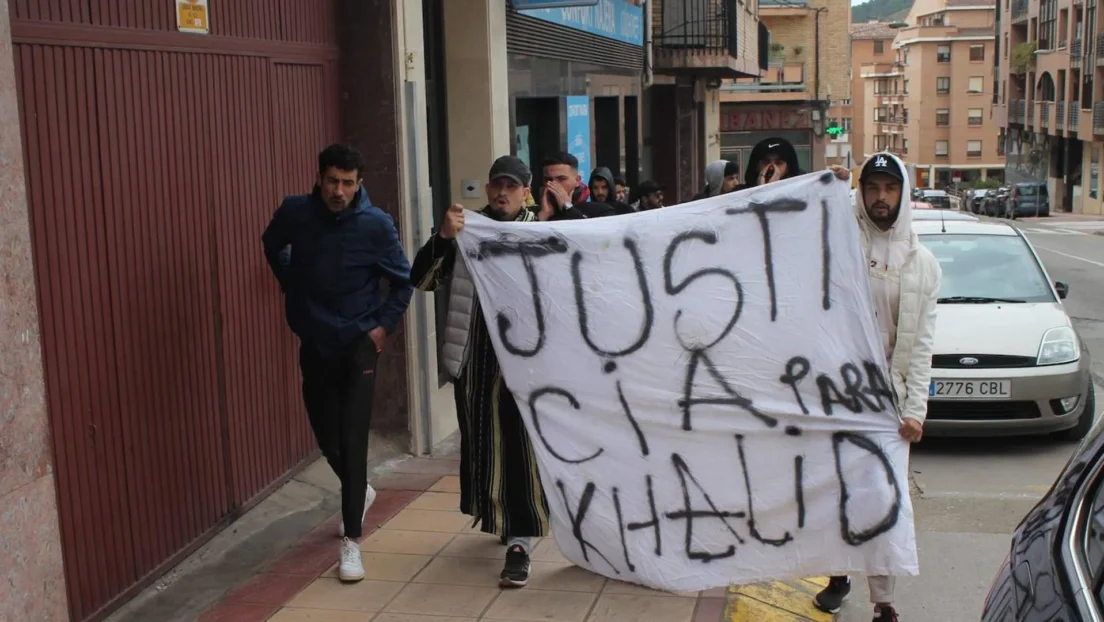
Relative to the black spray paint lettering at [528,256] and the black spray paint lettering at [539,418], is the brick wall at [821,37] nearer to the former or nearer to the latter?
the black spray paint lettering at [528,256]

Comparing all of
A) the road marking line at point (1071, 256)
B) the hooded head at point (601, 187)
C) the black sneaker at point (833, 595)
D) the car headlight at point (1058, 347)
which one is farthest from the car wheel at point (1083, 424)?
the road marking line at point (1071, 256)

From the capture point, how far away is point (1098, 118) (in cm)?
5641

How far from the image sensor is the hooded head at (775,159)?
6.06 m

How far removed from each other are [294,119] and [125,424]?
7.62ft

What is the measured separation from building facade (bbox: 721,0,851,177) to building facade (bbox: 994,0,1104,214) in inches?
734

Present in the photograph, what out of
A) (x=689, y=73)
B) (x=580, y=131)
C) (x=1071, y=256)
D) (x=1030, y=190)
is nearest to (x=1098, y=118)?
(x=1030, y=190)

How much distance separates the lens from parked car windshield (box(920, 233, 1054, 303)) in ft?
30.6

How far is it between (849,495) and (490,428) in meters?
1.48

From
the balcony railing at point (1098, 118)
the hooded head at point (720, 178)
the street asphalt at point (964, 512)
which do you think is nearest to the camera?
the street asphalt at point (964, 512)

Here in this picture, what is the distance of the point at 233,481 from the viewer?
597cm

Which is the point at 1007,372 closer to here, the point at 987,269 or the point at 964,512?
the point at 987,269

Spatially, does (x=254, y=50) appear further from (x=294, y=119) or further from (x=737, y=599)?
(x=737, y=599)

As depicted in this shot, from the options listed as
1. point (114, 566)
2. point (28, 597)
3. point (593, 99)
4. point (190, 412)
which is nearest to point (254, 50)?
point (190, 412)

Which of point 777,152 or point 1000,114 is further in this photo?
point 1000,114
